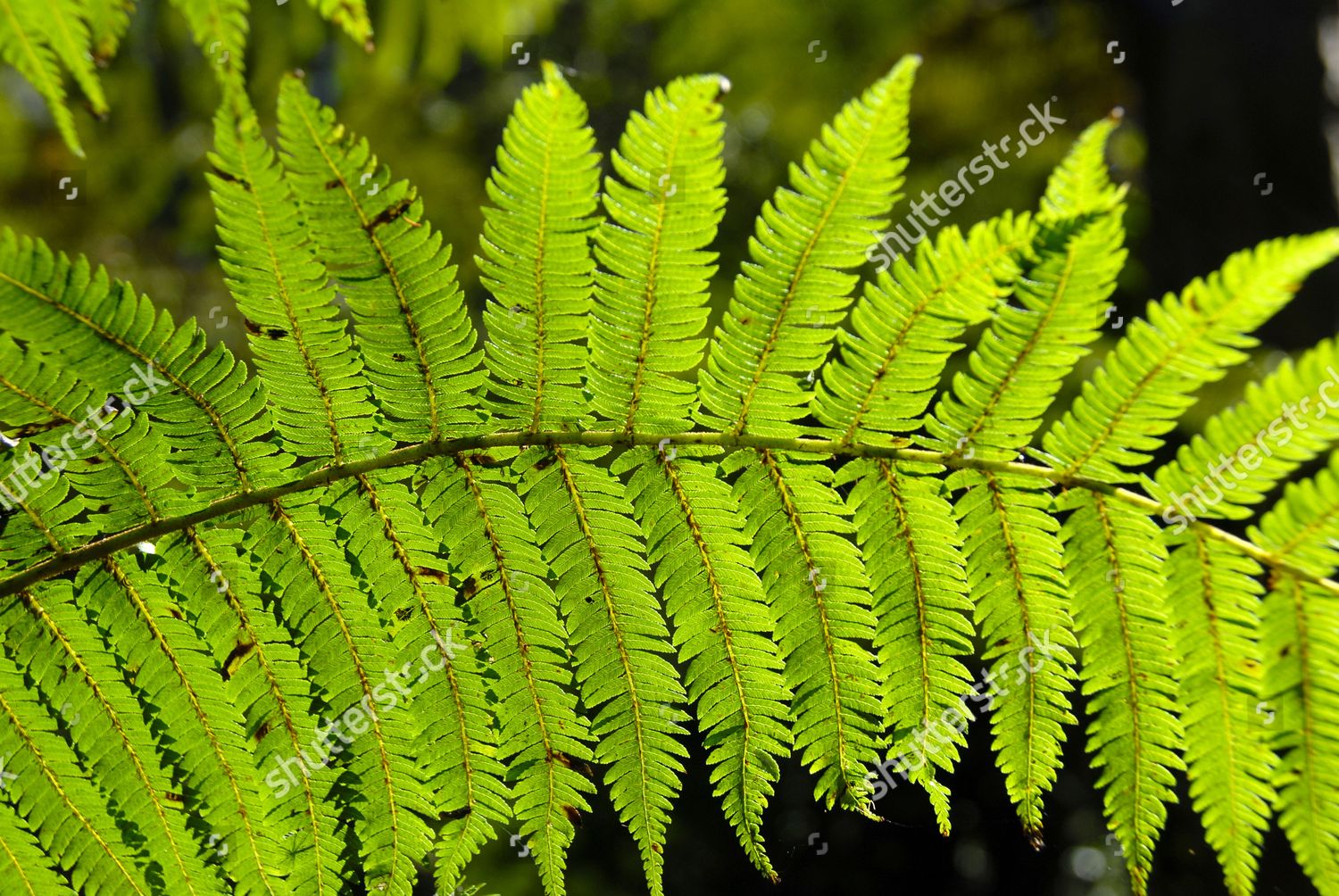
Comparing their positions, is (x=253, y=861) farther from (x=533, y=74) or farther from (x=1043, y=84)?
(x=533, y=74)

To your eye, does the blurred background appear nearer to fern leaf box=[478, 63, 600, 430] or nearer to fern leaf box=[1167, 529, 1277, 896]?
fern leaf box=[478, 63, 600, 430]

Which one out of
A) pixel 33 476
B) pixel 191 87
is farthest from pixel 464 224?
pixel 33 476

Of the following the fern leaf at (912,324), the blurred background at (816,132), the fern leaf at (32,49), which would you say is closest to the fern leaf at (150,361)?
the fern leaf at (32,49)

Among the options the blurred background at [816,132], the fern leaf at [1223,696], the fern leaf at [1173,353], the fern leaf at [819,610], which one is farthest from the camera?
the blurred background at [816,132]

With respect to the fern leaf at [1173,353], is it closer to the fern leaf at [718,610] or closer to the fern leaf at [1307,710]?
the fern leaf at [1307,710]

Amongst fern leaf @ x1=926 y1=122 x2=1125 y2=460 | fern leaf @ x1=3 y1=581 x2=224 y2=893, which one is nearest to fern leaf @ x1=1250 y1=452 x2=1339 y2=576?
fern leaf @ x1=926 y1=122 x2=1125 y2=460

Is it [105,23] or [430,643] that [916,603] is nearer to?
[430,643]

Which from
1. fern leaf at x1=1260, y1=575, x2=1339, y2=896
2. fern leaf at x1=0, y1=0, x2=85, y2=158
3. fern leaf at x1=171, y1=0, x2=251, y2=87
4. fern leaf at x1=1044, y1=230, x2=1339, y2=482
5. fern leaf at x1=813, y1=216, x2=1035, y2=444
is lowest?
fern leaf at x1=1260, y1=575, x2=1339, y2=896
